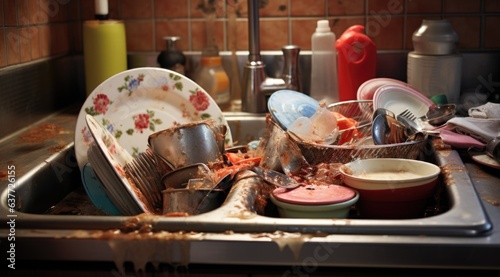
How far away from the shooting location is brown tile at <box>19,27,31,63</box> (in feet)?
5.10

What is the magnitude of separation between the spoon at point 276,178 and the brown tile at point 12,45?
2.12 feet

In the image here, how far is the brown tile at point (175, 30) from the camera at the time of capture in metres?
1.88

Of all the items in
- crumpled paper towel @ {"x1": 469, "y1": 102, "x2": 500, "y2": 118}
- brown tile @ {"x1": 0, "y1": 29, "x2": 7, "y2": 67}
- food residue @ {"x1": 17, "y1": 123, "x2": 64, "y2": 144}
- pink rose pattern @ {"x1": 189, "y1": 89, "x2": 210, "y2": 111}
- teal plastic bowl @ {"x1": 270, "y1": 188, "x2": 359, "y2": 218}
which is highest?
brown tile @ {"x1": 0, "y1": 29, "x2": 7, "y2": 67}

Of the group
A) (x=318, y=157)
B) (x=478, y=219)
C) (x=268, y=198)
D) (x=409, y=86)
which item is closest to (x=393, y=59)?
(x=409, y=86)

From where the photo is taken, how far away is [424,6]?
5.89 feet

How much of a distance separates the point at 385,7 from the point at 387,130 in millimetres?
603

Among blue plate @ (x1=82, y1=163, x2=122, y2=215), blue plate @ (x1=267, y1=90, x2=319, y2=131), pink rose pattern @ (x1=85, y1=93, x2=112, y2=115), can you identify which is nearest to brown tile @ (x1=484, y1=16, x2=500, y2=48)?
blue plate @ (x1=267, y1=90, x2=319, y2=131)

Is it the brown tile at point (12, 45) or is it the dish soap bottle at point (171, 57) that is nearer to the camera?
the brown tile at point (12, 45)

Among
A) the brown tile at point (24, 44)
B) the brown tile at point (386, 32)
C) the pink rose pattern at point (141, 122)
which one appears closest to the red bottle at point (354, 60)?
the brown tile at point (386, 32)

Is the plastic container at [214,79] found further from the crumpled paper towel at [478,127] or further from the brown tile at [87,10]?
the crumpled paper towel at [478,127]

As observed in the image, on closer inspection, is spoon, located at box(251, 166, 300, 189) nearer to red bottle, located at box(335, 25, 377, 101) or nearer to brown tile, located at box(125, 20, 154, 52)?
red bottle, located at box(335, 25, 377, 101)

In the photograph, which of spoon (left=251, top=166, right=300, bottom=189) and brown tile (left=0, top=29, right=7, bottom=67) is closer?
spoon (left=251, top=166, right=300, bottom=189)

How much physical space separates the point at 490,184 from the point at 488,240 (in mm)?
267

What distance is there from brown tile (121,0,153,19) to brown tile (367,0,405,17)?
1.90 feet
